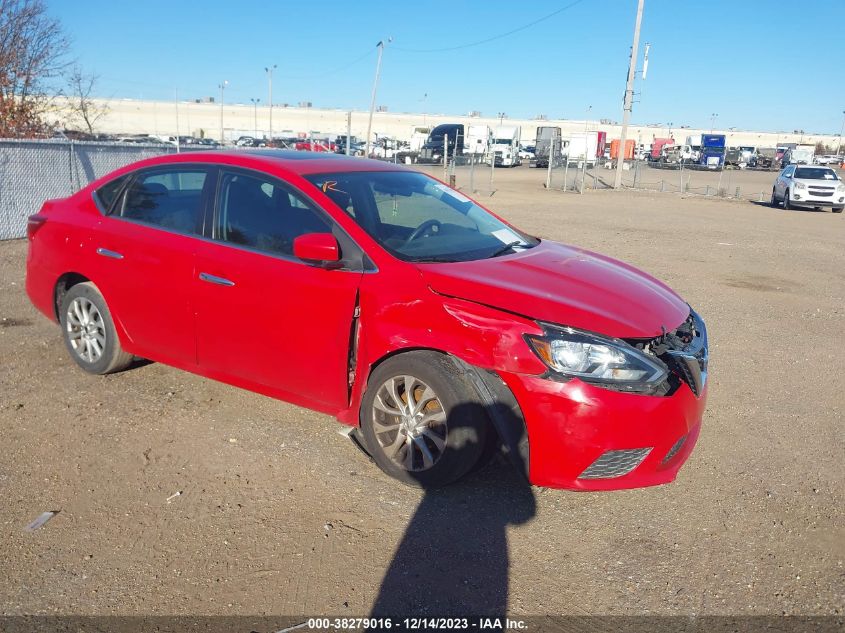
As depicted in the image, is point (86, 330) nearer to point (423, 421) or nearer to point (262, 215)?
point (262, 215)

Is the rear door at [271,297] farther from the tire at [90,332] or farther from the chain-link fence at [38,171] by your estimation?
the chain-link fence at [38,171]

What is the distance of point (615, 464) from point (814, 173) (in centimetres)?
2592

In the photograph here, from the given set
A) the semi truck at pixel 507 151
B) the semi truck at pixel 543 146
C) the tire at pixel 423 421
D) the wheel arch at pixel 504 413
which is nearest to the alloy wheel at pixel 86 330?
the tire at pixel 423 421

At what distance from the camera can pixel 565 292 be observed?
144 inches

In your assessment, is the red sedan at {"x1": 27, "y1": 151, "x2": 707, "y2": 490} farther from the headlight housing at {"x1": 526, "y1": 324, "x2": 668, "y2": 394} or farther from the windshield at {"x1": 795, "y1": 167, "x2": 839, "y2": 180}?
the windshield at {"x1": 795, "y1": 167, "x2": 839, "y2": 180}

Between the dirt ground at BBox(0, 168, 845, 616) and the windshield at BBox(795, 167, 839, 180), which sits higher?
the windshield at BBox(795, 167, 839, 180)

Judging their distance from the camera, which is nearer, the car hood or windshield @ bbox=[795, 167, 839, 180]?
the car hood

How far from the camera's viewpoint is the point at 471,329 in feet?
11.2

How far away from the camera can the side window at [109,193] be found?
498 cm

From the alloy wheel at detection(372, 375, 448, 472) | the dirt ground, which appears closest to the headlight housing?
the alloy wheel at detection(372, 375, 448, 472)

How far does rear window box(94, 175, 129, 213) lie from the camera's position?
4.98 metres

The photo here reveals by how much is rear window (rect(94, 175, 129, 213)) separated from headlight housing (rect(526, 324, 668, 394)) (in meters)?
3.24

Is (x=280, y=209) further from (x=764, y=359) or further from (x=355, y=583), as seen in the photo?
(x=764, y=359)

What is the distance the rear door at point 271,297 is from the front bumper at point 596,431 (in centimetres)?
104
